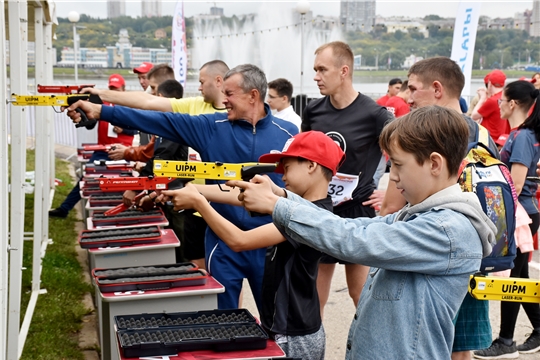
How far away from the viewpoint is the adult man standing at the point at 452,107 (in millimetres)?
3660

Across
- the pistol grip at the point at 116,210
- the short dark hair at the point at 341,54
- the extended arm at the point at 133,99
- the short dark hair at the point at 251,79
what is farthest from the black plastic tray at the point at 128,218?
the short dark hair at the point at 341,54

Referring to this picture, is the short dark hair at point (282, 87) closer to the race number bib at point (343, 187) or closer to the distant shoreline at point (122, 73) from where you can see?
the race number bib at point (343, 187)

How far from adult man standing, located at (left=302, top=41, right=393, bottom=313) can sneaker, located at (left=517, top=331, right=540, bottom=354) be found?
144 cm

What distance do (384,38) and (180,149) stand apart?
2661 centimetres

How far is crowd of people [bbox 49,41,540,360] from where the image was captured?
225 cm

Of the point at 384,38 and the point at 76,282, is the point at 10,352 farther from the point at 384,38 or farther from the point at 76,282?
the point at 384,38

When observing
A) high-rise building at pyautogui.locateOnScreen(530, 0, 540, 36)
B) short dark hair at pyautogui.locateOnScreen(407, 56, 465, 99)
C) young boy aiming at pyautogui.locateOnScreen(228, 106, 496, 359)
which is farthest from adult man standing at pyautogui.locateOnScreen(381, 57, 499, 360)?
high-rise building at pyautogui.locateOnScreen(530, 0, 540, 36)

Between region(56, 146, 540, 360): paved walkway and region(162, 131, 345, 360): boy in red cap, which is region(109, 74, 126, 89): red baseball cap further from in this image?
region(162, 131, 345, 360): boy in red cap

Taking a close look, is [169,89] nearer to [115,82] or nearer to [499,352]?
[499,352]

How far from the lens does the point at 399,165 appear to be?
7.52ft

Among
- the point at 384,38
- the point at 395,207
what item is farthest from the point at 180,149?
the point at 384,38

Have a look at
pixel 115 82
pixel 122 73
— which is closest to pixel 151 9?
pixel 122 73

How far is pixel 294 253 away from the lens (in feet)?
10.5

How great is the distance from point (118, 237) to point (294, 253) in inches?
89.2
